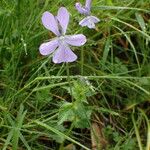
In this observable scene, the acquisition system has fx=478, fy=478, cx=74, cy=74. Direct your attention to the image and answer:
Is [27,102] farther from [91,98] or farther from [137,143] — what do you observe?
[137,143]

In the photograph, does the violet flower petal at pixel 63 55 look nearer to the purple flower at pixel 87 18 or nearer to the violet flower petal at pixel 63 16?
the violet flower petal at pixel 63 16

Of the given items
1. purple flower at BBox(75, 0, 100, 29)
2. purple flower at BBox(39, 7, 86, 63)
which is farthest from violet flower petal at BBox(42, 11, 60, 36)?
purple flower at BBox(75, 0, 100, 29)

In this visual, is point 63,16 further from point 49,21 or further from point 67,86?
point 67,86

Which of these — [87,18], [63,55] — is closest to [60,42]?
[63,55]

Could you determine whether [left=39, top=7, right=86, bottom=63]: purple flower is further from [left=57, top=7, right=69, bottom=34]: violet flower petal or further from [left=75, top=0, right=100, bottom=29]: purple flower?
[left=75, top=0, right=100, bottom=29]: purple flower

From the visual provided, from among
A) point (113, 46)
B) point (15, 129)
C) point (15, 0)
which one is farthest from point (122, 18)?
point (15, 129)

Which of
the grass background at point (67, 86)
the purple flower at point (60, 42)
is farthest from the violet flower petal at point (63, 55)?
the grass background at point (67, 86)
